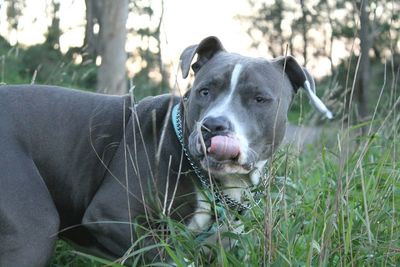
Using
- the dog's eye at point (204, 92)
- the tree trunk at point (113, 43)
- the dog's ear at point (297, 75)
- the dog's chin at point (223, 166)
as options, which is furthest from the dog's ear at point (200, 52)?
the tree trunk at point (113, 43)

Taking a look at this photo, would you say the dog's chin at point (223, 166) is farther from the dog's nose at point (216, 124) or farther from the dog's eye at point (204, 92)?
the dog's eye at point (204, 92)

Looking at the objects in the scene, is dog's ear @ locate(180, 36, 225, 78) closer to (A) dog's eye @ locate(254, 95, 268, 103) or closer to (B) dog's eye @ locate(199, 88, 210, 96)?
(B) dog's eye @ locate(199, 88, 210, 96)

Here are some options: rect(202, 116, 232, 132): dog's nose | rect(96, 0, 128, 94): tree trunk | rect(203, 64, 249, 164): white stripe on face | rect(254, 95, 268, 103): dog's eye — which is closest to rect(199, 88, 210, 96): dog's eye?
rect(203, 64, 249, 164): white stripe on face

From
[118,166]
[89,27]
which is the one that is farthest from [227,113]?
[89,27]

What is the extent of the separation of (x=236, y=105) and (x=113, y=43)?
4.54m

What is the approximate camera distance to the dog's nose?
2.92m

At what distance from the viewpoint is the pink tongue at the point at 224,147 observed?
9.50 feet

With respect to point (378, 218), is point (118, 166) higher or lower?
higher

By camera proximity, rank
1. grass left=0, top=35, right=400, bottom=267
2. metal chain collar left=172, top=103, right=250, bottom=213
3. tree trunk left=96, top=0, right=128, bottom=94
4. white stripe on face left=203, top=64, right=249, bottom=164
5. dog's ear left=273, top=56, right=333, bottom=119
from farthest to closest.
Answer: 1. tree trunk left=96, top=0, right=128, bottom=94
2. dog's ear left=273, top=56, right=333, bottom=119
3. metal chain collar left=172, top=103, right=250, bottom=213
4. white stripe on face left=203, top=64, right=249, bottom=164
5. grass left=0, top=35, right=400, bottom=267

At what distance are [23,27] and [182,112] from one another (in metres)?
4.52

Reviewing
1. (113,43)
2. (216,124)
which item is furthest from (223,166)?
(113,43)

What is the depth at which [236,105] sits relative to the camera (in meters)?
3.19

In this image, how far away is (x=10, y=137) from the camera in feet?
10.6

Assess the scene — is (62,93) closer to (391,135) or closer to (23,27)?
(391,135)
